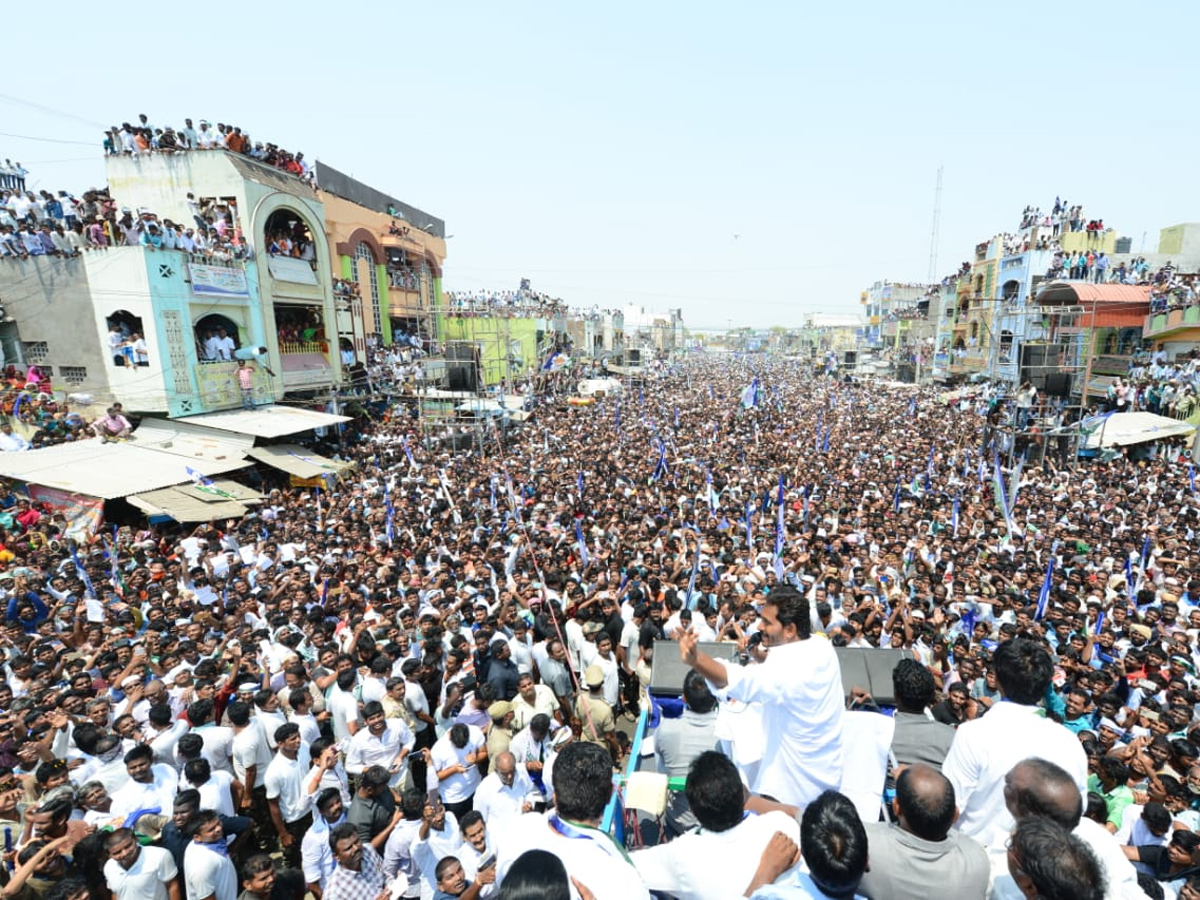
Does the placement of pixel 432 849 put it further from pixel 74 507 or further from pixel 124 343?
pixel 124 343

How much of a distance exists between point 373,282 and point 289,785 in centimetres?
2771

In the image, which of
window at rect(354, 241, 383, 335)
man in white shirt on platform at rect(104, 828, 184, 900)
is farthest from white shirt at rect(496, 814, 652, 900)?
window at rect(354, 241, 383, 335)

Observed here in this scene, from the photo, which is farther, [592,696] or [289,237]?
[289,237]

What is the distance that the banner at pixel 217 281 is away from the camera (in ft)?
55.3

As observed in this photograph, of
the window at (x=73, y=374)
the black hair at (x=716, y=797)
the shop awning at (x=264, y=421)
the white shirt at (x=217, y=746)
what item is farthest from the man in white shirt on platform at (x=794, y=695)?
the window at (x=73, y=374)

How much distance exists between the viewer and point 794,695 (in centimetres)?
281

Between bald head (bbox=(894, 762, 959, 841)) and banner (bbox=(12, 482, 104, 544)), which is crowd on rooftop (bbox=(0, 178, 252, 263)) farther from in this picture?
bald head (bbox=(894, 762, 959, 841))

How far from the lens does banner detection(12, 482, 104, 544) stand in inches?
458

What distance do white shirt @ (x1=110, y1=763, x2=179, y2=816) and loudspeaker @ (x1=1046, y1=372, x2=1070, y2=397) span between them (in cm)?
2050

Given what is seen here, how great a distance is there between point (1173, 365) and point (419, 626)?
2475cm

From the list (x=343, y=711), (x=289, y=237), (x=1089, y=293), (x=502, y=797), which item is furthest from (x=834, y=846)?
(x=1089, y=293)

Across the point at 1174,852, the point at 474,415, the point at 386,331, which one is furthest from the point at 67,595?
the point at 386,331

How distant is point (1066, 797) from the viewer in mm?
2250

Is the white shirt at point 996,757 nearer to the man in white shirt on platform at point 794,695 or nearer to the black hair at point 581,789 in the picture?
the man in white shirt on platform at point 794,695
